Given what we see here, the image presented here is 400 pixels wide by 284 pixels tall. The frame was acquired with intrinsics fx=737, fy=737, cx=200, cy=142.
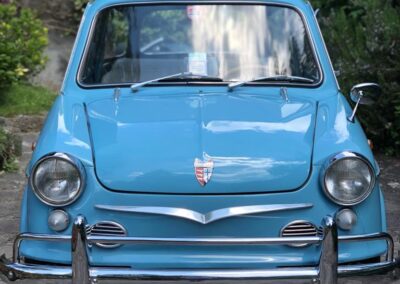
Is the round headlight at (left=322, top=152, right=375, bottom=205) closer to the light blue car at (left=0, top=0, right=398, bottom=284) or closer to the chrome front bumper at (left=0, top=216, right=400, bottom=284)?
the light blue car at (left=0, top=0, right=398, bottom=284)

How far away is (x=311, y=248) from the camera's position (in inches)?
135

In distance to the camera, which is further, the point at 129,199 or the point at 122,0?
the point at 122,0

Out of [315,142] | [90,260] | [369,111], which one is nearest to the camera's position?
[90,260]

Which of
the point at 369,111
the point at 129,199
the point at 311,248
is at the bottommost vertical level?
the point at 369,111

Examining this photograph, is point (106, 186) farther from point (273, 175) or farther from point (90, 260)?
point (273, 175)

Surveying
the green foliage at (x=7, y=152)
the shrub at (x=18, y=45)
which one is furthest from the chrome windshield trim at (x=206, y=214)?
the shrub at (x=18, y=45)

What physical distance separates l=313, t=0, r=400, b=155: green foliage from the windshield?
2135 mm

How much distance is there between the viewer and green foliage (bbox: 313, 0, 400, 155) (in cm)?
683

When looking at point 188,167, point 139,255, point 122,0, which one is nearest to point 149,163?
point 188,167

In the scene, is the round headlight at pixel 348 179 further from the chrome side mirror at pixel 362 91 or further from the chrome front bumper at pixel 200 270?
the chrome side mirror at pixel 362 91

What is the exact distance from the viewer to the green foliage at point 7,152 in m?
6.57

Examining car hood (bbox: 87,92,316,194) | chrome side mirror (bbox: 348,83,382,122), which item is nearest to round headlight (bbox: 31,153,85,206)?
car hood (bbox: 87,92,316,194)

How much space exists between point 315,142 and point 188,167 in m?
0.65

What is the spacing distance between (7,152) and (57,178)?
3441 mm
